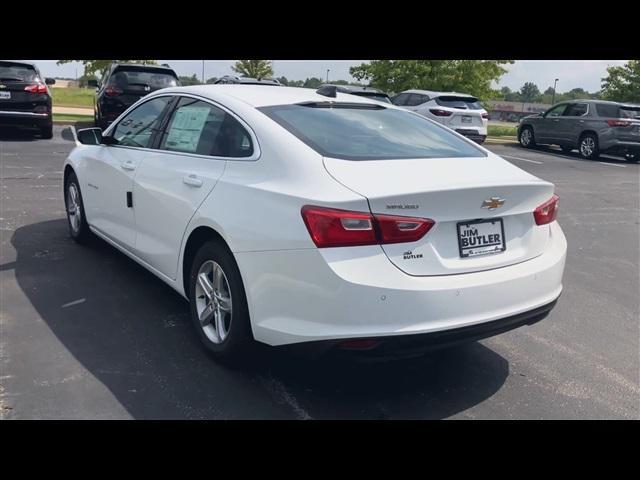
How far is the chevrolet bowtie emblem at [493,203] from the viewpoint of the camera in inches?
123

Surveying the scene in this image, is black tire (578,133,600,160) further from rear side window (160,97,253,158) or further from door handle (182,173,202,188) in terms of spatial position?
door handle (182,173,202,188)

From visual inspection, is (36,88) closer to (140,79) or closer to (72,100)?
(140,79)

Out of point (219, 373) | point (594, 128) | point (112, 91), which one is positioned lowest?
point (219, 373)

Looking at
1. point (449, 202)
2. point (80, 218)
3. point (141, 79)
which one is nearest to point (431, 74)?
point (141, 79)

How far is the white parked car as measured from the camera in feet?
58.4

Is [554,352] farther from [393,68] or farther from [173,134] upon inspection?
[393,68]

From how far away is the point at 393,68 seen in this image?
93.7ft

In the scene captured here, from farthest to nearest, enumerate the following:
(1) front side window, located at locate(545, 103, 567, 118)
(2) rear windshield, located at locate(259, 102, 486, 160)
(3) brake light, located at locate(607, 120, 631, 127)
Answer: (1) front side window, located at locate(545, 103, 567, 118) → (3) brake light, located at locate(607, 120, 631, 127) → (2) rear windshield, located at locate(259, 102, 486, 160)

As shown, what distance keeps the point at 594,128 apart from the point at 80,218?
17.0 m

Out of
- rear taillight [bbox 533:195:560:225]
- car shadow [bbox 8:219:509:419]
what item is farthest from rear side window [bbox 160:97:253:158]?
rear taillight [bbox 533:195:560:225]

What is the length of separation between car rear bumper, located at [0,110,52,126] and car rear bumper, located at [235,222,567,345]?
11.8m

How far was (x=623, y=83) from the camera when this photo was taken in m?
31.7

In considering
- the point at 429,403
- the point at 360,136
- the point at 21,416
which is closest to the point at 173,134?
the point at 360,136

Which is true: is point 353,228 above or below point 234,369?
above
